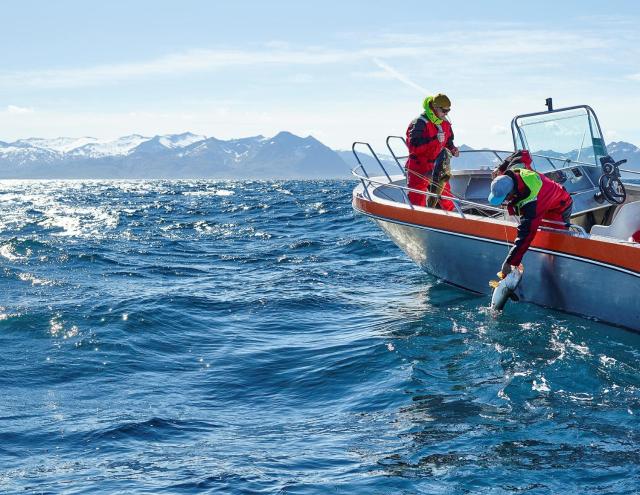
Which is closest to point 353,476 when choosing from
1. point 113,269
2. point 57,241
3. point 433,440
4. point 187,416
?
point 433,440

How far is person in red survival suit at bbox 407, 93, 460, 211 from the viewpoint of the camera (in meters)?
10.2

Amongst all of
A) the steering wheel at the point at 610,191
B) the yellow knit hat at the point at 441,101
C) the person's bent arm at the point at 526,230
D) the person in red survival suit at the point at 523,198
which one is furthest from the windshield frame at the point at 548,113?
the person's bent arm at the point at 526,230

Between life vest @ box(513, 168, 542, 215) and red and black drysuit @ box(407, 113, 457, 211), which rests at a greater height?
red and black drysuit @ box(407, 113, 457, 211)

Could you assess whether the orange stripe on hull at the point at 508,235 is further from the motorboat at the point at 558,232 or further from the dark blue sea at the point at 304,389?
the dark blue sea at the point at 304,389

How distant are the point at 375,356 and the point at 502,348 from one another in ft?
4.01

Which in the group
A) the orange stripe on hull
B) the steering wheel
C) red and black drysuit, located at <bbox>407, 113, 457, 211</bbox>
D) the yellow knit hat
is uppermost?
the yellow knit hat

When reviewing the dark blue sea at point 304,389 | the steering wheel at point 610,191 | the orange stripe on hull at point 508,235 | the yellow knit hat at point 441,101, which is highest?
the yellow knit hat at point 441,101

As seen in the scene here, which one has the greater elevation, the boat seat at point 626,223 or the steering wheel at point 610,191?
the steering wheel at point 610,191

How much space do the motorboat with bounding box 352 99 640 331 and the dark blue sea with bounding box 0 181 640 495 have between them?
31 cm

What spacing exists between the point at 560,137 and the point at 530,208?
10.8 feet

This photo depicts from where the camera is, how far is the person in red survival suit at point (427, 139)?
10234 mm

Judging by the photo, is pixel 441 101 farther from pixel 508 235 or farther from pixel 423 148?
pixel 508 235

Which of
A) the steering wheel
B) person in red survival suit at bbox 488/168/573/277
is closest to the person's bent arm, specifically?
person in red survival suit at bbox 488/168/573/277

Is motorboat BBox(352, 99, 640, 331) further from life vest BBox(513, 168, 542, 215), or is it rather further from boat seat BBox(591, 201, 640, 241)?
life vest BBox(513, 168, 542, 215)
